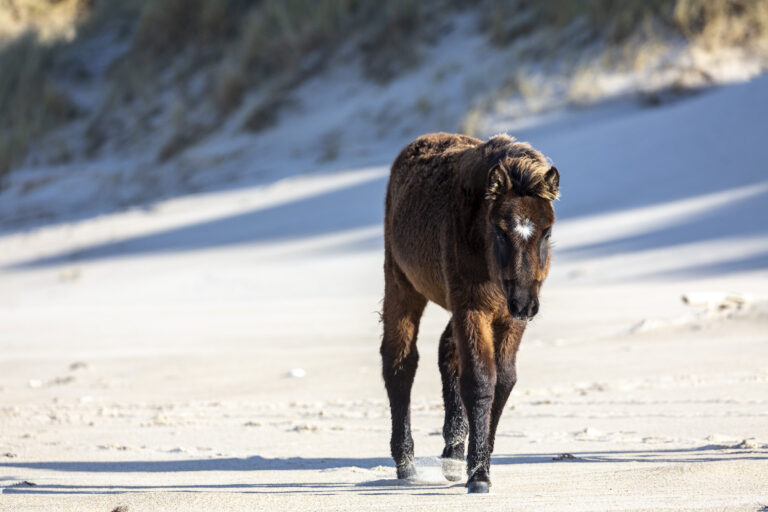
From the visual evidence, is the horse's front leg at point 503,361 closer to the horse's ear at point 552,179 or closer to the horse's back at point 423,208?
the horse's back at point 423,208

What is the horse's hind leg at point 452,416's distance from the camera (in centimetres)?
546

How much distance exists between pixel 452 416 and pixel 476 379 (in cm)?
77

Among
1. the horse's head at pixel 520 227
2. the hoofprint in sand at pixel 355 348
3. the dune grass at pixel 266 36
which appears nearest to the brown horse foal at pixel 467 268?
the horse's head at pixel 520 227

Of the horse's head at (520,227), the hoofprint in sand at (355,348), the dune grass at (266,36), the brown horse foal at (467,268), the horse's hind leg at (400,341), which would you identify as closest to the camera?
the horse's head at (520,227)

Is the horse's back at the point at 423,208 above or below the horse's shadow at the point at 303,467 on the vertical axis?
above

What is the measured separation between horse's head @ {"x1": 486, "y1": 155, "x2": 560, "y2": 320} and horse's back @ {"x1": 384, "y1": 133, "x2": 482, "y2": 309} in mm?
470

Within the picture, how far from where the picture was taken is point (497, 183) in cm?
475

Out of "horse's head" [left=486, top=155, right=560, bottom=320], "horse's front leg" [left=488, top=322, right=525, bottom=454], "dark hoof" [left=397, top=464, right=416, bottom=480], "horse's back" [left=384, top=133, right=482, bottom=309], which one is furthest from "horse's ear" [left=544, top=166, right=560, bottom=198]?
"dark hoof" [left=397, top=464, right=416, bottom=480]

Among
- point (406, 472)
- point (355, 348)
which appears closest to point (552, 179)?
point (406, 472)

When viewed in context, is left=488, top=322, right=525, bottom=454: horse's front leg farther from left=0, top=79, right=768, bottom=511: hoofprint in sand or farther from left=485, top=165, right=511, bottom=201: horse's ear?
left=485, top=165, right=511, bottom=201: horse's ear

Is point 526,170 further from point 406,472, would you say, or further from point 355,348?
point 355,348

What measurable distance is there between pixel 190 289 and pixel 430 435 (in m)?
8.21

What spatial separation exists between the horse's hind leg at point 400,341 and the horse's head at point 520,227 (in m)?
1.10

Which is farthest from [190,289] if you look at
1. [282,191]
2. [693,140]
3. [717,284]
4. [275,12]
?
[275,12]
